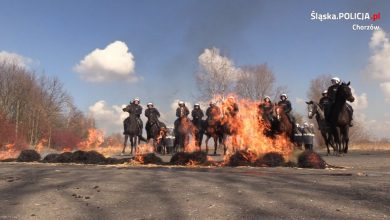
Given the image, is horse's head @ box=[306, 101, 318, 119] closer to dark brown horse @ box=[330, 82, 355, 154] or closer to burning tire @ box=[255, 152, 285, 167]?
dark brown horse @ box=[330, 82, 355, 154]

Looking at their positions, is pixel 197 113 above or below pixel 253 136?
above

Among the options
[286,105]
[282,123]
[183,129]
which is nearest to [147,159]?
[282,123]

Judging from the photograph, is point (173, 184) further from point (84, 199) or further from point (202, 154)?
point (202, 154)

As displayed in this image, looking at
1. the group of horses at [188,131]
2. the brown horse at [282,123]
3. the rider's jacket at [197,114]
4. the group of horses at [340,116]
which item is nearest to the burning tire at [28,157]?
the group of horses at [188,131]

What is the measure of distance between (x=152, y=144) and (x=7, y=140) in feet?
52.6

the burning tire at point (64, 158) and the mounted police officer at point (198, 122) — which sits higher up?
the mounted police officer at point (198, 122)

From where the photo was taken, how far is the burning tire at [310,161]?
42.3 ft

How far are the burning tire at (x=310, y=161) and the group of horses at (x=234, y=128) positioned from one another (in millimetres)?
4108

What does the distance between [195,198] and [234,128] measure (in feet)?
42.8

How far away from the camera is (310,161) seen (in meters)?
13.1

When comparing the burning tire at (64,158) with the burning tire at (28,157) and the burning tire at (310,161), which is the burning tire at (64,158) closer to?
the burning tire at (28,157)

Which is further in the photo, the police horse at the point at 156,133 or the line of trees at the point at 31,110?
the line of trees at the point at 31,110

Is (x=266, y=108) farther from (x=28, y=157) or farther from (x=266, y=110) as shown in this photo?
(x=28, y=157)

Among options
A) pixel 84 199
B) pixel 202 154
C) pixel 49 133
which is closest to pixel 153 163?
pixel 202 154
